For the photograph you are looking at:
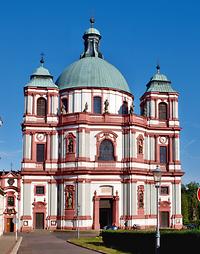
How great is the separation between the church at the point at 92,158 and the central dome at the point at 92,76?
262mm

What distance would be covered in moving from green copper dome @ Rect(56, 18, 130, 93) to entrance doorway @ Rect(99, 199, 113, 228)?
17.9m

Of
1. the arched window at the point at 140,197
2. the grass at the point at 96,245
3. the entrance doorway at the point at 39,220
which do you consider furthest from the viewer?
the entrance doorway at the point at 39,220

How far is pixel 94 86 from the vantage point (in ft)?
248

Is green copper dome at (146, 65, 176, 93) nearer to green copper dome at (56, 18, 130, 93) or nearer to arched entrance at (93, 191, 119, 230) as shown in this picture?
green copper dome at (56, 18, 130, 93)

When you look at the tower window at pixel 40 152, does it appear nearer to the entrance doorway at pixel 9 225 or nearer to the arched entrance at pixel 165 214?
the entrance doorway at pixel 9 225

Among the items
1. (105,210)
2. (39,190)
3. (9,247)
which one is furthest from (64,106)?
(9,247)

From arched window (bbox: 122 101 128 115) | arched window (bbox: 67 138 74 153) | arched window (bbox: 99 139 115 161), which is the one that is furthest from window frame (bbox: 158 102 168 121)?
arched window (bbox: 67 138 74 153)

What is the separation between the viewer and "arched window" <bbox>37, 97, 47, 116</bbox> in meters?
74.2

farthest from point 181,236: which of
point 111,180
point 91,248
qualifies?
point 111,180

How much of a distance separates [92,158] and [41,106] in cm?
1142

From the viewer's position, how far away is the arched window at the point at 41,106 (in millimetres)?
74188

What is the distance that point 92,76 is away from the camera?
254 feet

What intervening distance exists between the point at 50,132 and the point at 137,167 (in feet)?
45.6

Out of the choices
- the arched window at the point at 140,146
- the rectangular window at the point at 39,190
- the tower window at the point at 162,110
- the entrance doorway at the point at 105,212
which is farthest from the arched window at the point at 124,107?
the rectangular window at the point at 39,190
